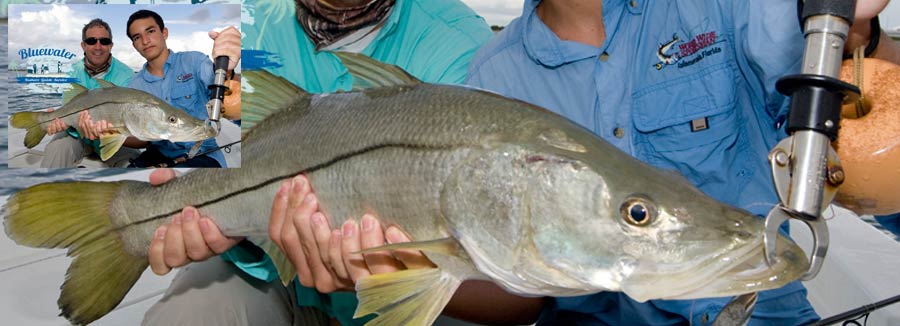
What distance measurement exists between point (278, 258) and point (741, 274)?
1.21 m

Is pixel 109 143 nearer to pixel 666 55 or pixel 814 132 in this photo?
pixel 666 55

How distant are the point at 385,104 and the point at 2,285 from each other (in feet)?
7.46

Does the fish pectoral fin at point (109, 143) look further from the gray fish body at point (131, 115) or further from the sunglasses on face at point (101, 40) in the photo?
the sunglasses on face at point (101, 40)

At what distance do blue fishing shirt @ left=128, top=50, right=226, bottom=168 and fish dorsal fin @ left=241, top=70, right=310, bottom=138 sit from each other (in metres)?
0.17

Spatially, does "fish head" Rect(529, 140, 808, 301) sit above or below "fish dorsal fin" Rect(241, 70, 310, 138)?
below

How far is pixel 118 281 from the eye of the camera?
2.05 metres

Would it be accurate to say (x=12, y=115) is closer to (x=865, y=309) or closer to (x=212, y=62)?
(x=212, y=62)

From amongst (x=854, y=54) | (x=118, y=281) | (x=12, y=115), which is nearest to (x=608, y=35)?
(x=854, y=54)

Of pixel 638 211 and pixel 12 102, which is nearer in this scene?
pixel 638 211

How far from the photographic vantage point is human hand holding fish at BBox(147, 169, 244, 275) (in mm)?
1979

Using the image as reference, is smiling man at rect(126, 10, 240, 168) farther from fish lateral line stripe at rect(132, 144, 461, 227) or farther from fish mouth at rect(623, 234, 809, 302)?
fish mouth at rect(623, 234, 809, 302)

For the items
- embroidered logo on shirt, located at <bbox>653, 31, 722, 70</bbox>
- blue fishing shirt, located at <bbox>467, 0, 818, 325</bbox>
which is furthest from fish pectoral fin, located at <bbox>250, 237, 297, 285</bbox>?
embroidered logo on shirt, located at <bbox>653, 31, 722, 70</bbox>

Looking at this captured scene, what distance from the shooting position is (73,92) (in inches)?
80.7

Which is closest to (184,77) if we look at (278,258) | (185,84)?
(185,84)
